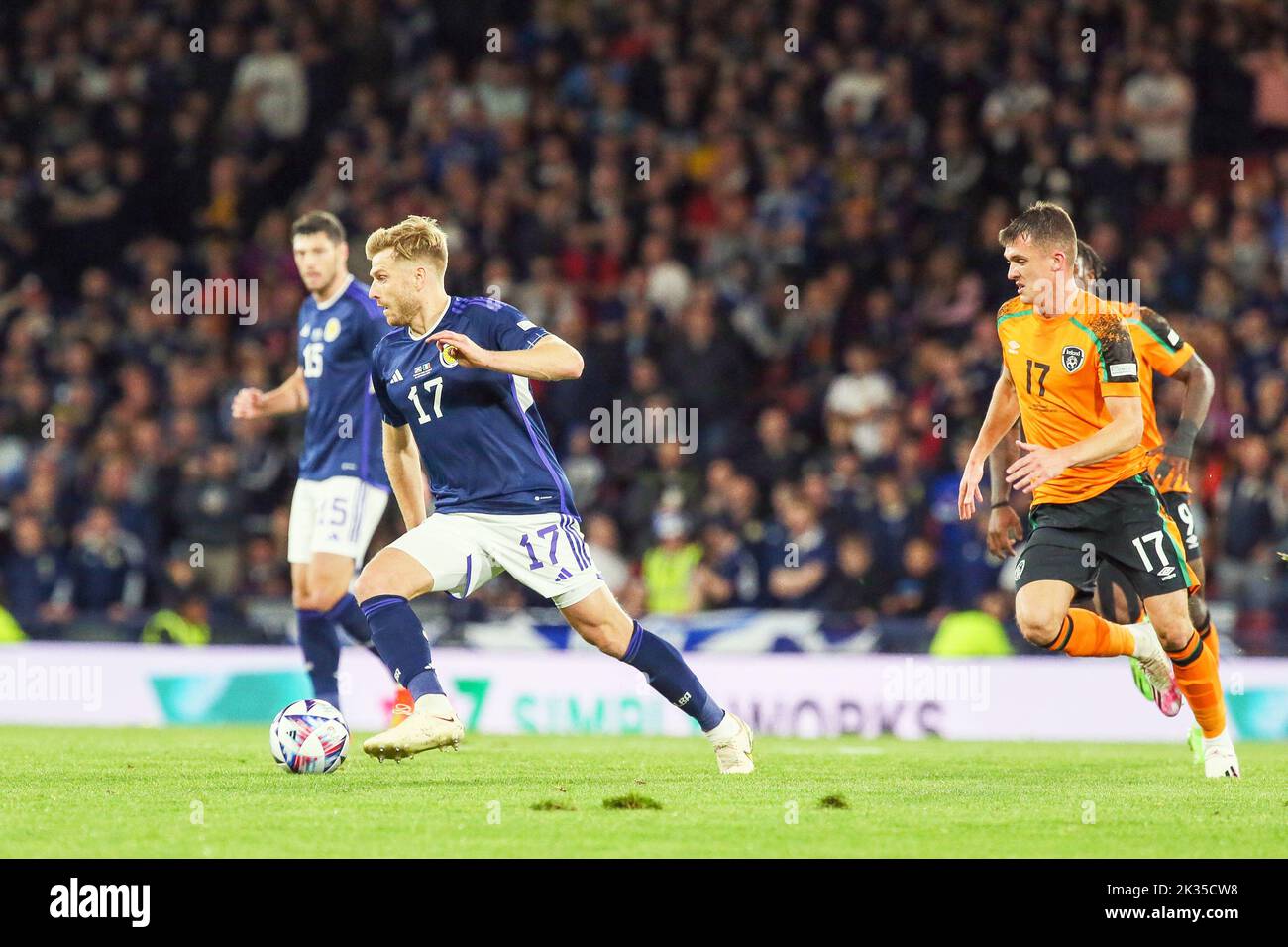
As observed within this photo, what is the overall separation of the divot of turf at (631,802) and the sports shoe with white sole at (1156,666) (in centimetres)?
289

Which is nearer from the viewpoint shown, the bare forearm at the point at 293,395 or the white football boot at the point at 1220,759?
the white football boot at the point at 1220,759

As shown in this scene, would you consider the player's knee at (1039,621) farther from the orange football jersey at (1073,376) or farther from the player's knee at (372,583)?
the player's knee at (372,583)

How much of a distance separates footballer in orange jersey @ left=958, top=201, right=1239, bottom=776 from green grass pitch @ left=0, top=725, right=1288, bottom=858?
63cm

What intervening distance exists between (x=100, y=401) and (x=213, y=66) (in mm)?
4207

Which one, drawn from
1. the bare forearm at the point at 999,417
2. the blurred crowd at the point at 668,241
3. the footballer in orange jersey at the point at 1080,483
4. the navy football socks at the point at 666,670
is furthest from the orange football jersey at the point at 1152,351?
the blurred crowd at the point at 668,241

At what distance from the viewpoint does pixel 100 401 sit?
59.1 feet

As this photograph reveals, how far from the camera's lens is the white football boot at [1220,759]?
353 inches

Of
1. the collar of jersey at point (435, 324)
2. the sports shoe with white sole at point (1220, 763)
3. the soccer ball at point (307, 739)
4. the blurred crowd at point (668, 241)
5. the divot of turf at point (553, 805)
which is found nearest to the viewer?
the divot of turf at point (553, 805)

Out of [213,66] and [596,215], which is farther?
[213,66]

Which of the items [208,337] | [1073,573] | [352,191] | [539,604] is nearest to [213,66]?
Answer: [352,191]

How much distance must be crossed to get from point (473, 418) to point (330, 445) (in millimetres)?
2541

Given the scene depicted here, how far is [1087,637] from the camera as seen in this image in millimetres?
8836
